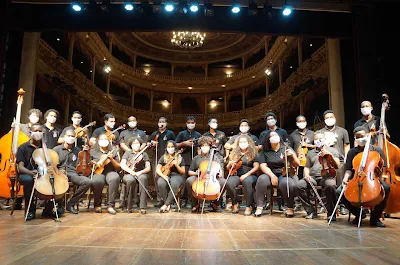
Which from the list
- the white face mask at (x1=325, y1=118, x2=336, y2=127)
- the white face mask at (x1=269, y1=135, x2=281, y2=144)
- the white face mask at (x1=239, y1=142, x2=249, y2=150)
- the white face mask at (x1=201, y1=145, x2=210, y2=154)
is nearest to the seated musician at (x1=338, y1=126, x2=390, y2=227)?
the white face mask at (x1=325, y1=118, x2=336, y2=127)

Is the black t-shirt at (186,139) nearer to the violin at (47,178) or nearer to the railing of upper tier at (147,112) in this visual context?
the violin at (47,178)

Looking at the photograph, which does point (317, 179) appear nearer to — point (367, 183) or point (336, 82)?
point (367, 183)

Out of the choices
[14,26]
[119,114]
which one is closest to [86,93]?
[119,114]

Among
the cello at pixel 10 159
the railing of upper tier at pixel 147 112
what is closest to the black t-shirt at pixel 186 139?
the cello at pixel 10 159

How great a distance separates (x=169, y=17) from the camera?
7012mm

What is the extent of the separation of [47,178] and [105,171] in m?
1.63

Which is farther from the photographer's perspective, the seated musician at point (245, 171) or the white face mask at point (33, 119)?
the seated musician at point (245, 171)

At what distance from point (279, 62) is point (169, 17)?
1211 centimetres

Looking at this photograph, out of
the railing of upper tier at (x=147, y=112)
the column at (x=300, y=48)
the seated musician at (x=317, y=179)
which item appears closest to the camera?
the seated musician at (x=317, y=179)

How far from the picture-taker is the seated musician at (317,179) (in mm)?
4488

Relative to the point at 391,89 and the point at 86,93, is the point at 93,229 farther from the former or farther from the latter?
the point at 86,93

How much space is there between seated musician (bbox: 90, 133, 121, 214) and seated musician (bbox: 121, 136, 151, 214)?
7.0 inches

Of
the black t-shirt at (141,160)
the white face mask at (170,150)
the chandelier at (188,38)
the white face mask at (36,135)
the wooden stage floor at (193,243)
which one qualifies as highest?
the chandelier at (188,38)

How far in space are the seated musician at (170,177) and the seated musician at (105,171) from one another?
774mm
